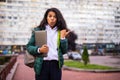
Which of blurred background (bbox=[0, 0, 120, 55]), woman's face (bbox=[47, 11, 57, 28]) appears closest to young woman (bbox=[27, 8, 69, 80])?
woman's face (bbox=[47, 11, 57, 28])

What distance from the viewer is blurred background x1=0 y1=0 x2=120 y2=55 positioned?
323 ft

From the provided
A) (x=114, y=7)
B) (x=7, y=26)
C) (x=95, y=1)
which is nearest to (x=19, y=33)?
(x=7, y=26)

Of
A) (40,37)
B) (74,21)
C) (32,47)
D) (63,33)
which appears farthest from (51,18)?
(74,21)

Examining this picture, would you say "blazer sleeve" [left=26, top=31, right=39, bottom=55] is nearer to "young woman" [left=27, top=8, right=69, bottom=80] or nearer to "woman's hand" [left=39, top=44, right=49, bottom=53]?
"young woman" [left=27, top=8, right=69, bottom=80]

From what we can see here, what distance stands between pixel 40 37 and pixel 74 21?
10337cm

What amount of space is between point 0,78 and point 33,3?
3693 inches

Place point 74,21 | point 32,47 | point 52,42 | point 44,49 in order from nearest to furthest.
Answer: point 44,49 → point 32,47 → point 52,42 → point 74,21

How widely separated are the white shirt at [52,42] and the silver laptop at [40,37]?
0.55 ft

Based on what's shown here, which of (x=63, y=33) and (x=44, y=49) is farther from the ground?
(x=63, y=33)

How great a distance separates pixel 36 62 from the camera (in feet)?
15.1

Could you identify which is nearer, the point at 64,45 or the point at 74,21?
the point at 64,45

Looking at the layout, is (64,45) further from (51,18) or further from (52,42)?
(51,18)

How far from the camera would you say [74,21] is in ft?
353

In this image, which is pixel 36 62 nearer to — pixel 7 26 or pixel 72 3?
pixel 7 26
